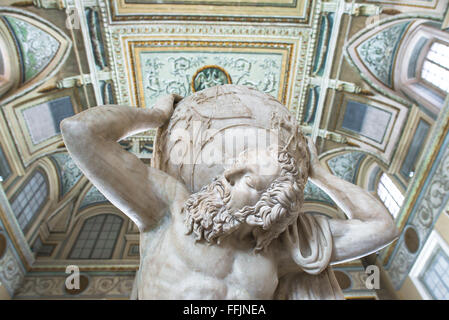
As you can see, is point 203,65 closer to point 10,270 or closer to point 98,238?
point 98,238

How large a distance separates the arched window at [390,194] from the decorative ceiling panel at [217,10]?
4.75 meters

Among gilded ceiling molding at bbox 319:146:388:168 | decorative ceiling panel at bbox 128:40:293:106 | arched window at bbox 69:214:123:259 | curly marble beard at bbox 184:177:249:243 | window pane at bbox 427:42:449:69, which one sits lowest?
arched window at bbox 69:214:123:259

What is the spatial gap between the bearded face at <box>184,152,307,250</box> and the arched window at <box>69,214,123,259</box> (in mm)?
8700

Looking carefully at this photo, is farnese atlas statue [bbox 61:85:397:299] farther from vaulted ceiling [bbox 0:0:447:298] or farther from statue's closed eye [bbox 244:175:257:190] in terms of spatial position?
vaulted ceiling [bbox 0:0:447:298]

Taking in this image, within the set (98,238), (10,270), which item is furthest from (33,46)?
(98,238)

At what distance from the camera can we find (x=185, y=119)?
2.15 m

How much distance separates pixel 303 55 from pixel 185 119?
701cm

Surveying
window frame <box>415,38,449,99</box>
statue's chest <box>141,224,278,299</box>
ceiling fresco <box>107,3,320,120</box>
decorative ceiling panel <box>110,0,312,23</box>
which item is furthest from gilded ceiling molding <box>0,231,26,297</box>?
window frame <box>415,38,449,99</box>

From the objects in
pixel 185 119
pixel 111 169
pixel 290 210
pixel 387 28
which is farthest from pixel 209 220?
pixel 387 28

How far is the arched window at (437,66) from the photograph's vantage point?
7105 mm

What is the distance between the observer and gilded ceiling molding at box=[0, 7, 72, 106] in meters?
7.16

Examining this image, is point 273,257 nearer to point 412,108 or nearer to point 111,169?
point 111,169

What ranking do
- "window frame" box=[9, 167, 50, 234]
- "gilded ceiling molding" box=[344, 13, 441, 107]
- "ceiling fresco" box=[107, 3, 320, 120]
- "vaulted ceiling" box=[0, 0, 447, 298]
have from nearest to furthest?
"vaulted ceiling" box=[0, 0, 447, 298] < "gilded ceiling molding" box=[344, 13, 441, 107] < "window frame" box=[9, 167, 50, 234] < "ceiling fresco" box=[107, 3, 320, 120]

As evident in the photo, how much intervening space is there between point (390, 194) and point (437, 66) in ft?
10.8
